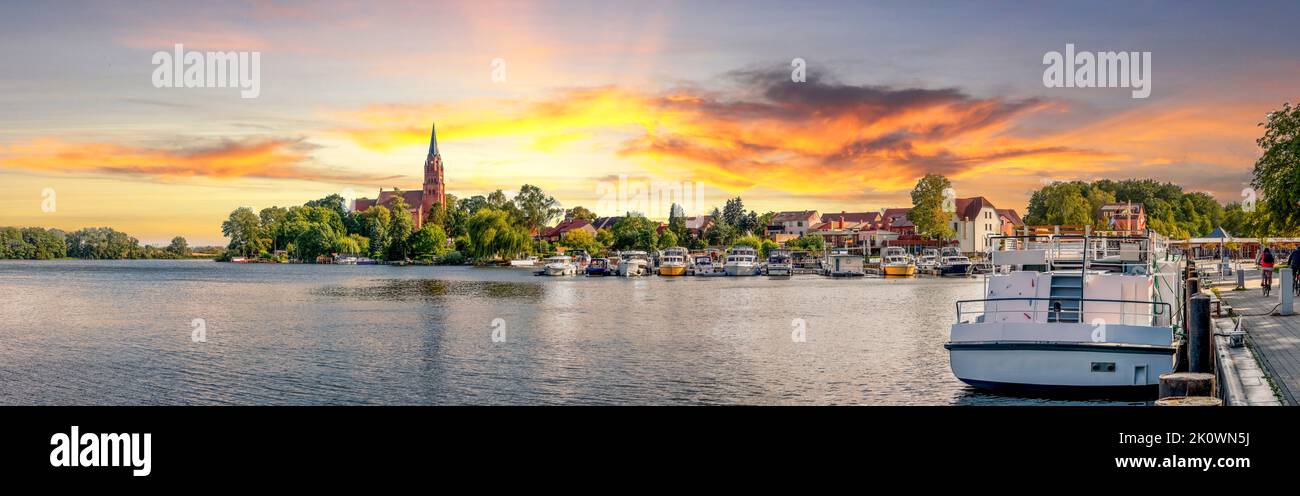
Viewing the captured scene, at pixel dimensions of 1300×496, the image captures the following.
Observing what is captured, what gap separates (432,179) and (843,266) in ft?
347

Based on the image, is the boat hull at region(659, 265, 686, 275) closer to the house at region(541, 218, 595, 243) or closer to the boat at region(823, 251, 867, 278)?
the boat at region(823, 251, 867, 278)

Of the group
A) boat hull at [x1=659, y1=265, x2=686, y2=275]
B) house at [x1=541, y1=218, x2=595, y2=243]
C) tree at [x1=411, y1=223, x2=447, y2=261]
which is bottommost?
boat hull at [x1=659, y1=265, x2=686, y2=275]

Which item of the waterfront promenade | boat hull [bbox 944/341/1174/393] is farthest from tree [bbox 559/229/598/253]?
boat hull [bbox 944/341/1174/393]

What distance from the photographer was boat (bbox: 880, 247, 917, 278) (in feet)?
288

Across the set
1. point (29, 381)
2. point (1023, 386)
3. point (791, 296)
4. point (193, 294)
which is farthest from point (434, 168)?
point (1023, 386)

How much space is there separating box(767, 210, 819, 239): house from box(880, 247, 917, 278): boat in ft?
177

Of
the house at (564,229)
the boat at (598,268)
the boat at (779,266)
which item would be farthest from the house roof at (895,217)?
the boat at (598,268)

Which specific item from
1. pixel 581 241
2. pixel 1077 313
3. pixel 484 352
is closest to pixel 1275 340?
pixel 1077 313

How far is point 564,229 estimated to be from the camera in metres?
157

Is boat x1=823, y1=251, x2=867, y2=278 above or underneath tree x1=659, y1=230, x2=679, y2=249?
underneath

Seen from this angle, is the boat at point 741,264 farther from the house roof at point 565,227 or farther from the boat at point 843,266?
the house roof at point 565,227

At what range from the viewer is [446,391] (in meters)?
21.9

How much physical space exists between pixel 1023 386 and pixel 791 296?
1666 inches

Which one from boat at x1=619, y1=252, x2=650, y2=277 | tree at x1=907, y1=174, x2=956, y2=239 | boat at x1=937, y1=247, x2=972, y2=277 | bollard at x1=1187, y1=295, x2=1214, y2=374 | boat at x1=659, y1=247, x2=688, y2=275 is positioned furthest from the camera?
tree at x1=907, y1=174, x2=956, y2=239
